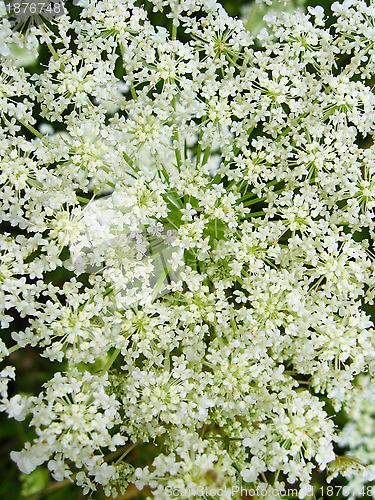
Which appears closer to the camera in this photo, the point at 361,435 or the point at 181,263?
the point at 181,263

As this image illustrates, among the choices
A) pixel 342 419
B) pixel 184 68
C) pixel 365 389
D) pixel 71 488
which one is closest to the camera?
pixel 184 68

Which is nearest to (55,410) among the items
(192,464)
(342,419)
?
(192,464)

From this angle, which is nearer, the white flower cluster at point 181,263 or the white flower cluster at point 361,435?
the white flower cluster at point 181,263

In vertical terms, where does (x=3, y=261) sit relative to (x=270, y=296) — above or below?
below

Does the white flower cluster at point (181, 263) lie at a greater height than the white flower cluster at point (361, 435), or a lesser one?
greater

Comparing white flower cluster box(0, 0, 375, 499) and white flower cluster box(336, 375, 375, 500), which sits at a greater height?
white flower cluster box(0, 0, 375, 499)

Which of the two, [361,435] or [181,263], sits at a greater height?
[181,263]

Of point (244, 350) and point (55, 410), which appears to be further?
point (244, 350)

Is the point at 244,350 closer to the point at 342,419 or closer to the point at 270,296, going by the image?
the point at 270,296
